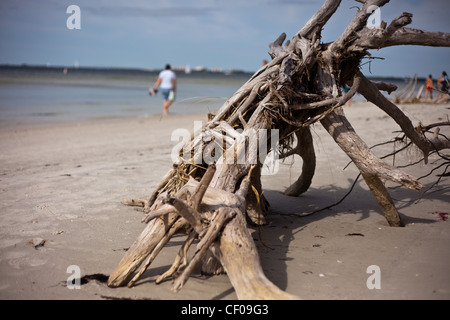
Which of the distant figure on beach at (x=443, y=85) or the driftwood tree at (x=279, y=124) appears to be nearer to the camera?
the driftwood tree at (x=279, y=124)

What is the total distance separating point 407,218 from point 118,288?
336 cm

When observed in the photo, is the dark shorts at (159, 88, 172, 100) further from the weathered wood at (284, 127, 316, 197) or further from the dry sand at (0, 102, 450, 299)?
the weathered wood at (284, 127, 316, 197)

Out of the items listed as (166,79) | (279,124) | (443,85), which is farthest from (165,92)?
(279,124)

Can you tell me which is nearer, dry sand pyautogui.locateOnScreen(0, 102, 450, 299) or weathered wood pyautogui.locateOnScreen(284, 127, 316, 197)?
dry sand pyautogui.locateOnScreen(0, 102, 450, 299)

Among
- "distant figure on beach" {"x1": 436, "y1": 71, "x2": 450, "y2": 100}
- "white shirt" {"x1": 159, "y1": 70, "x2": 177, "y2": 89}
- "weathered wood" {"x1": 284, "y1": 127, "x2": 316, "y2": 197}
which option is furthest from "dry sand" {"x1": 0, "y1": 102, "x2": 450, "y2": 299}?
"white shirt" {"x1": 159, "y1": 70, "x2": 177, "y2": 89}

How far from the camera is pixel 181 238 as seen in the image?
4180mm

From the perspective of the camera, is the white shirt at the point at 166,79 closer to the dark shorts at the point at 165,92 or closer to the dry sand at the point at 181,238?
the dark shorts at the point at 165,92

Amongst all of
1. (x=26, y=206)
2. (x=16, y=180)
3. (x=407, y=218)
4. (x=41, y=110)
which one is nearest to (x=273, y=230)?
(x=407, y=218)

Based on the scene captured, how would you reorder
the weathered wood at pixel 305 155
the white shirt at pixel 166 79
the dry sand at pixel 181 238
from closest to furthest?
the dry sand at pixel 181 238 < the weathered wood at pixel 305 155 < the white shirt at pixel 166 79

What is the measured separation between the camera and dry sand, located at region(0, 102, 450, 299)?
3.06 meters

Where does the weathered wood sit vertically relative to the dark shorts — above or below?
below

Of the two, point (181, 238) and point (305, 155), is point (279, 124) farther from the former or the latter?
point (181, 238)

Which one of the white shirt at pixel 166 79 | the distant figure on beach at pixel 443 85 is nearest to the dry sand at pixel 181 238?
the distant figure on beach at pixel 443 85

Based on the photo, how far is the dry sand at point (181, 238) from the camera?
10.0 ft
